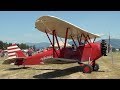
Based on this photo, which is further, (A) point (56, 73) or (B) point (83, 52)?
(B) point (83, 52)

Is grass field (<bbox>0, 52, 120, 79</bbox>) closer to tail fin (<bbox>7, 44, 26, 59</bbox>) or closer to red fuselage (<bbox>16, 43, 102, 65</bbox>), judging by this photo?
red fuselage (<bbox>16, 43, 102, 65</bbox>)

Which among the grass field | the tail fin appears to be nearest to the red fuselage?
the grass field

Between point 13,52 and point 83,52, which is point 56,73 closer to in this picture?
point 83,52

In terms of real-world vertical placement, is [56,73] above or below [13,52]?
below

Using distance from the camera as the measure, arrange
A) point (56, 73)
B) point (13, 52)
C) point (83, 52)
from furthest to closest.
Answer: point (13, 52)
point (83, 52)
point (56, 73)

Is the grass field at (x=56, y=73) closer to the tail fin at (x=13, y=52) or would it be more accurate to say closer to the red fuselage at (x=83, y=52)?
the red fuselage at (x=83, y=52)

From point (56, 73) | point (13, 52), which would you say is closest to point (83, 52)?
point (56, 73)
